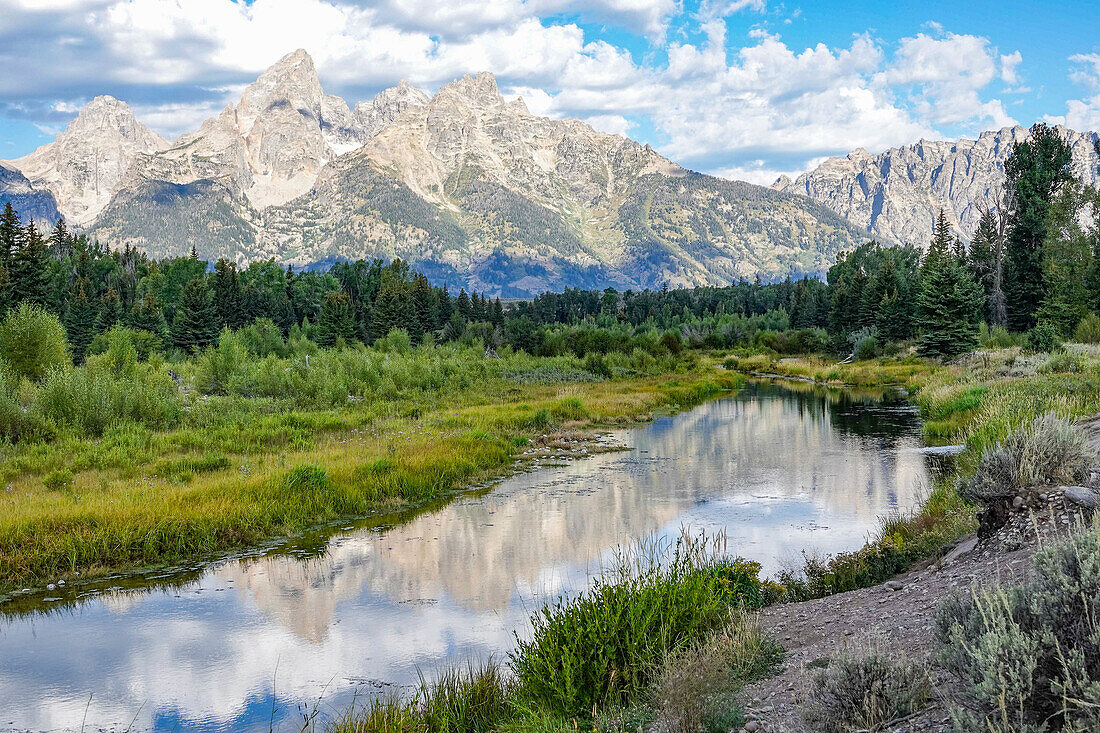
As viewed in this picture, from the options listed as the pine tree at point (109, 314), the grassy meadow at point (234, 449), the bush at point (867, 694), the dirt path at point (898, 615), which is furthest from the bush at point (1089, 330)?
the pine tree at point (109, 314)

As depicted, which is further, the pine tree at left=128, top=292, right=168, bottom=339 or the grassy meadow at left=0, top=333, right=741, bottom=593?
the pine tree at left=128, top=292, right=168, bottom=339

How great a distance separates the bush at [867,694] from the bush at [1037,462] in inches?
211

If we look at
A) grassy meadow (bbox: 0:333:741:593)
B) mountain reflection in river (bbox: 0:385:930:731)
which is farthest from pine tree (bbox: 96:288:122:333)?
mountain reflection in river (bbox: 0:385:930:731)

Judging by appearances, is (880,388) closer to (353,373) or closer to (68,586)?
(353,373)

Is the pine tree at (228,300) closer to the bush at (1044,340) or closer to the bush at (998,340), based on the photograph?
the bush at (998,340)

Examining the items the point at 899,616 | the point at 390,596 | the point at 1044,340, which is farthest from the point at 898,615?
the point at 1044,340

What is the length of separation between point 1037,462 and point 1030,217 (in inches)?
2567

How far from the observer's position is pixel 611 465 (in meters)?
26.3

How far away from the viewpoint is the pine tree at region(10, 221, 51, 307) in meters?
61.6

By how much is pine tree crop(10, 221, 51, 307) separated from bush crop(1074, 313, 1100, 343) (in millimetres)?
77173

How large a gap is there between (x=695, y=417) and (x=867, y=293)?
54475mm

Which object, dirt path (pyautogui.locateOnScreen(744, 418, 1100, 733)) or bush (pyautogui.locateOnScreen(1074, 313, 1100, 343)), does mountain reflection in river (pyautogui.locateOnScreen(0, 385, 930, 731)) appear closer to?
dirt path (pyautogui.locateOnScreen(744, 418, 1100, 733))

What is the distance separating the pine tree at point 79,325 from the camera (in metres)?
71.7

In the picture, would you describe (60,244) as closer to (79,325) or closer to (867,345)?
(79,325)
